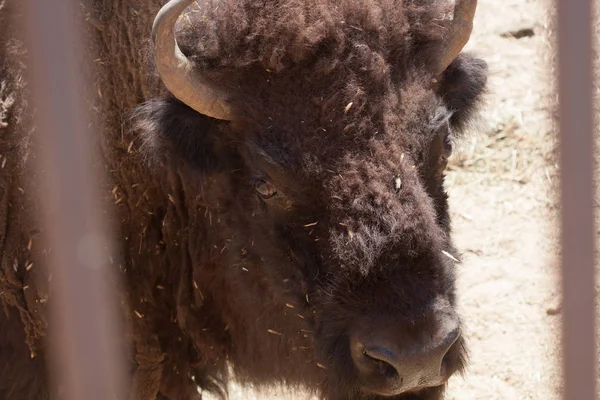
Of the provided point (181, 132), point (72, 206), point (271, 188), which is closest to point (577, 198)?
point (271, 188)

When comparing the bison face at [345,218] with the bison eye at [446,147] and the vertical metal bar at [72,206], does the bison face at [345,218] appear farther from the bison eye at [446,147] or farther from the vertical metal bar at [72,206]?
the vertical metal bar at [72,206]

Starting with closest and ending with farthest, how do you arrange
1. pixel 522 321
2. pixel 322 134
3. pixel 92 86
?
1. pixel 322 134
2. pixel 92 86
3. pixel 522 321

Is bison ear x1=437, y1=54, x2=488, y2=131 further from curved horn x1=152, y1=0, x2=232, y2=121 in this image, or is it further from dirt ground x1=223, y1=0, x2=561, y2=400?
curved horn x1=152, y1=0, x2=232, y2=121

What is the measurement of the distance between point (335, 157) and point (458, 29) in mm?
798

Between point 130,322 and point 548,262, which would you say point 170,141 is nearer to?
point 130,322

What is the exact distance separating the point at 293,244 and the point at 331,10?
34.3 inches

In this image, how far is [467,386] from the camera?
4883mm

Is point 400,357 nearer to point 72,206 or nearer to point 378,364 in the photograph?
point 378,364

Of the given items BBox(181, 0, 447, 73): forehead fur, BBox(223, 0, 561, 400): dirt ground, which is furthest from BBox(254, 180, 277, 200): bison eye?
BBox(223, 0, 561, 400): dirt ground

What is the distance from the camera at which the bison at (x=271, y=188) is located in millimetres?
2812

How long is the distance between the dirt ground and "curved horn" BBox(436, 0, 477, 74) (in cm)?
127

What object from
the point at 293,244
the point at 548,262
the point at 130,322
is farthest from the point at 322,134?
the point at 548,262

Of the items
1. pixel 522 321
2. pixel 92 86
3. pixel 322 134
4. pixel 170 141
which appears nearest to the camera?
pixel 322 134

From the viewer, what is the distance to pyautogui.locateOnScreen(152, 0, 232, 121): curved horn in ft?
9.62
